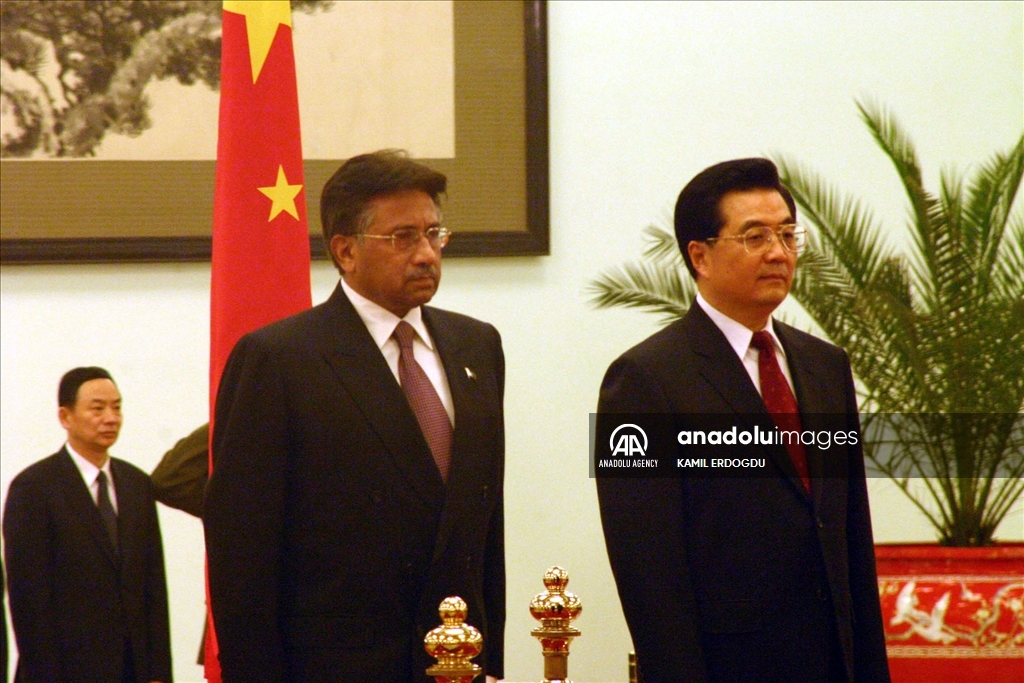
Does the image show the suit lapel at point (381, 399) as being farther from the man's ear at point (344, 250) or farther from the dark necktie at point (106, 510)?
the dark necktie at point (106, 510)

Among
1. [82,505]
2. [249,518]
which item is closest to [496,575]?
[249,518]

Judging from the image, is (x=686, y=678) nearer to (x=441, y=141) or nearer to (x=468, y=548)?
(x=468, y=548)

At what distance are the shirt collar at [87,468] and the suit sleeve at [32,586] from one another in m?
0.19

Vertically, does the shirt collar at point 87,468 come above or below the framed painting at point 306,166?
below

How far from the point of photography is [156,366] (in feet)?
18.9

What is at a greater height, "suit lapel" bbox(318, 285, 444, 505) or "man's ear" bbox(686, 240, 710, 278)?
"man's ear" bbox(686, 240, 710, 278)

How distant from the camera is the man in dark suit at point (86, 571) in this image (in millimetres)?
4605

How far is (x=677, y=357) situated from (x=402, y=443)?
0.63 m

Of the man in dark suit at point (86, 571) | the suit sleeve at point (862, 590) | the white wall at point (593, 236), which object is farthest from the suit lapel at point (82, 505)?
the suit sleeve at point (862, 590)

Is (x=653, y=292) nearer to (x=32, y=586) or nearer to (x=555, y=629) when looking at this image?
(x=32, y=586)

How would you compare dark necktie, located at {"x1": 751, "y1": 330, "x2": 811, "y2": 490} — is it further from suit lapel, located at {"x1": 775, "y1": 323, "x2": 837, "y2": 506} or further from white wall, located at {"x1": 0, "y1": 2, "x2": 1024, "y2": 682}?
white wall, located at {"x1": 0, "y1": 2, "x2": 1024, "y2": 682}

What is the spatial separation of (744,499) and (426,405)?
2.27 ft

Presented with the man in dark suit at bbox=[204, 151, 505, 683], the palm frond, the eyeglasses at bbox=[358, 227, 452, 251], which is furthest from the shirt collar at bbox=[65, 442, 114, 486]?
Result: the eyeglasses at bbox=[358, 227, 452, 251]

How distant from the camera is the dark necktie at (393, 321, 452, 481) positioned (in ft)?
8.92
